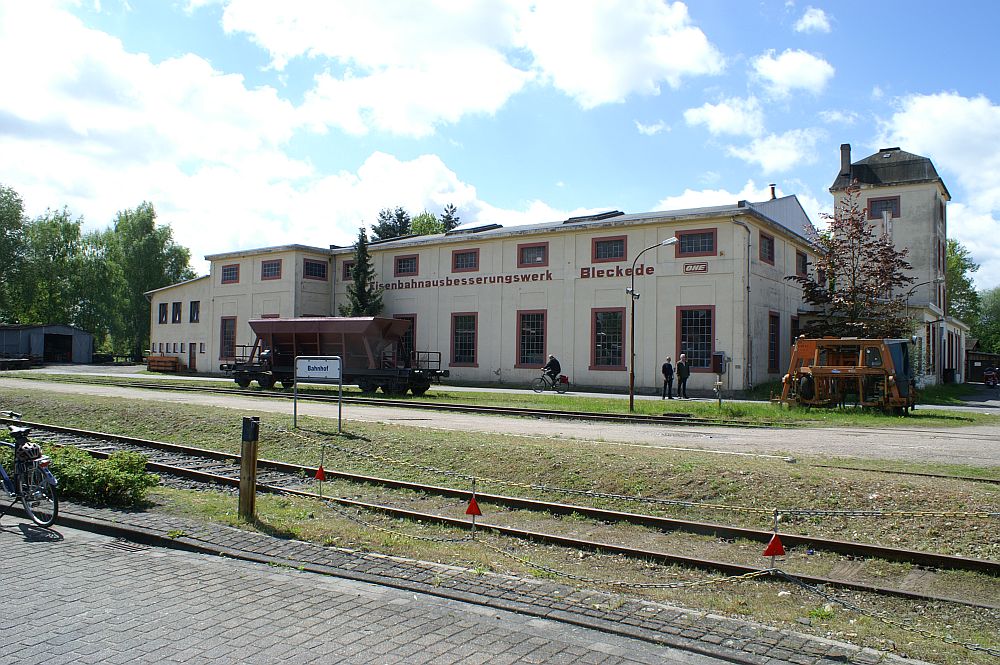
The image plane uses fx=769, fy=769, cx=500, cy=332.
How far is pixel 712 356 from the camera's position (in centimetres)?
3183

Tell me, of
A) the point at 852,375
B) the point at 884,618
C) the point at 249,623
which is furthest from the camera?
the point at 852,375

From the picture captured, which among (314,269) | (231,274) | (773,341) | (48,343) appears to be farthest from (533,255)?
(48,343)

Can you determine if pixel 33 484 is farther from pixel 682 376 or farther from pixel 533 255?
pixel 533 255

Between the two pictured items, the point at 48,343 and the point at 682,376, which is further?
the point at 48,343

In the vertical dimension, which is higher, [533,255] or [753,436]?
[533,255]

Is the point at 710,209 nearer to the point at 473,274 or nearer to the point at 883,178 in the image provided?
the point at 473,274

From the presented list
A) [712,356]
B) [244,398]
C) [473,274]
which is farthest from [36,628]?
[473,274]

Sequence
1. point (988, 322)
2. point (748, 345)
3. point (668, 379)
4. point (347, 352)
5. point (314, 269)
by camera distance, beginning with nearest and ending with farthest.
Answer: point (668, 379) < point (347, 352) < point (748, 345) < point (314, 269) < point (988, 322)

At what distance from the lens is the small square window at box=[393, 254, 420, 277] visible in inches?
1642

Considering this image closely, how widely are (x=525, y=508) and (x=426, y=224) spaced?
7578 cm

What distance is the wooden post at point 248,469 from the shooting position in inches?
328

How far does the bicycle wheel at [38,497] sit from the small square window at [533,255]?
29.8 meters

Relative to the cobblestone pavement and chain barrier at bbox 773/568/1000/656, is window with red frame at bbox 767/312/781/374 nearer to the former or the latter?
chain barrier at bbox 773/568/1000/656

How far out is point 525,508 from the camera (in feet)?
31.9
